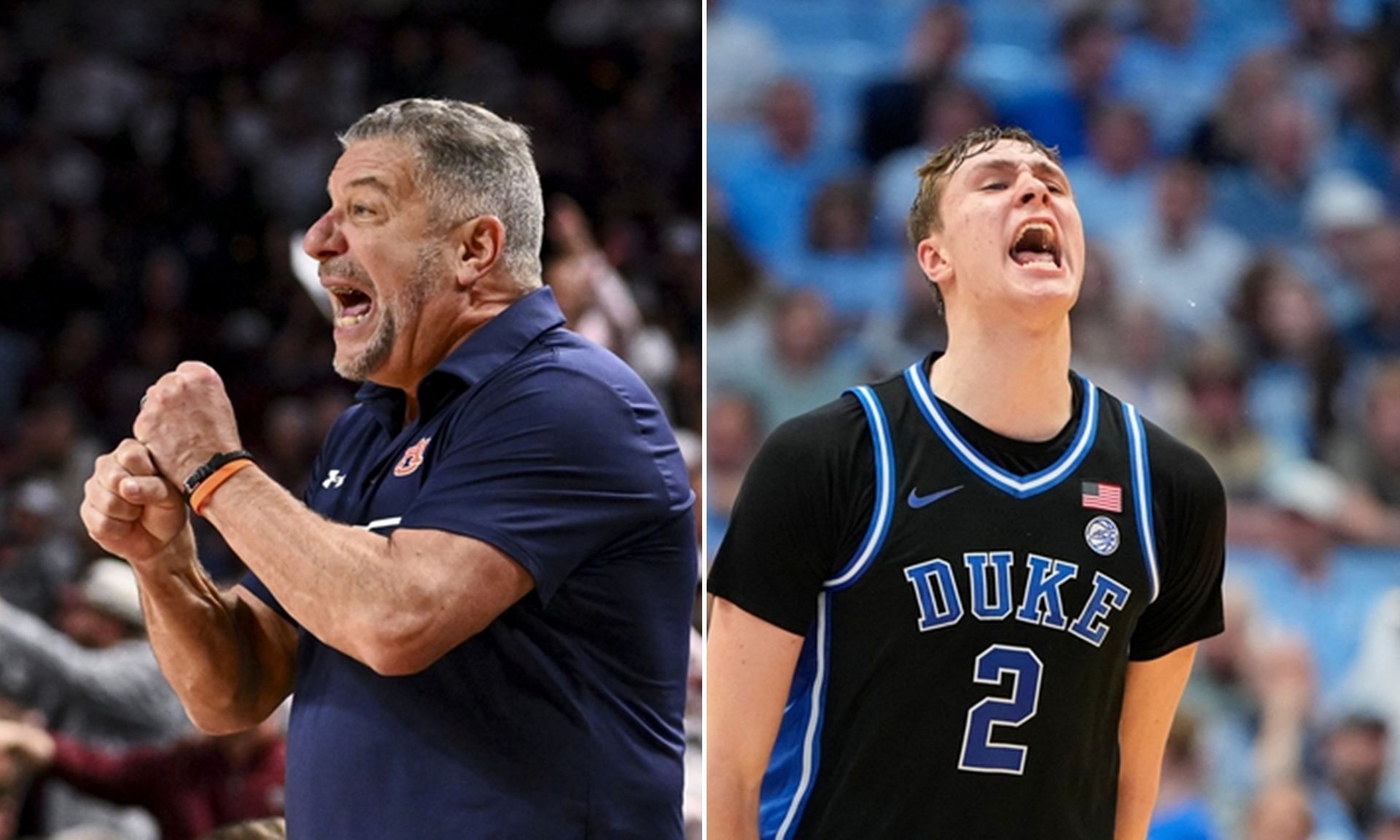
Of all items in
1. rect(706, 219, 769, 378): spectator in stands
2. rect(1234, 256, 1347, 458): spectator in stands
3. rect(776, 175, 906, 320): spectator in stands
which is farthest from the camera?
rect(1234, 256, 1347, 458): spectator in stands

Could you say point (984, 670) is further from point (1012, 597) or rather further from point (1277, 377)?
point (1277, 377)

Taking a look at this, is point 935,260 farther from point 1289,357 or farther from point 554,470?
point 1289,357

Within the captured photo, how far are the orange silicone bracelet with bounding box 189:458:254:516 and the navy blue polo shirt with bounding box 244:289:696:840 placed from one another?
0.59ft

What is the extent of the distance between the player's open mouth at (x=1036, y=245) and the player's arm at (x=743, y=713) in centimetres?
58

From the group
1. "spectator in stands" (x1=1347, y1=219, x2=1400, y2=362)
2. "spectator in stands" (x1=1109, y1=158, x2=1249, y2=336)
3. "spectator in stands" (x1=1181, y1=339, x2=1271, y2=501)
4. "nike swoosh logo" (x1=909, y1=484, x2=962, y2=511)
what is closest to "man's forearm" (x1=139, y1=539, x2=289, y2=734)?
"nike swoosh logo" (x1=909, y1=484, x2=962, y2=511)

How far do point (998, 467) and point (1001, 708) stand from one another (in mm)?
302

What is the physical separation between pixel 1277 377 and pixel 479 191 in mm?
3286

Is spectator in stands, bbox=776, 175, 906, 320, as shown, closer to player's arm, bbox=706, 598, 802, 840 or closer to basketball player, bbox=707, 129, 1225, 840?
basketball player, bbox=707, 129, 1225, 840

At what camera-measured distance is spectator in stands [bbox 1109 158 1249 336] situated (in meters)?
4.72

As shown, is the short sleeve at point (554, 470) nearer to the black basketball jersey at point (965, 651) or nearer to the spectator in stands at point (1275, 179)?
the black basketball jersey at point (965, 651)

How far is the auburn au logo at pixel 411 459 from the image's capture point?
7.26ft

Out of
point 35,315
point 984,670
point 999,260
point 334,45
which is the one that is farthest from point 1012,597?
point 334,45

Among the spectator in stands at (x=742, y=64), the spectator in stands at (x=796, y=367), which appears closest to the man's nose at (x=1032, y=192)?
the spectator in stands at (x=796, y=367)

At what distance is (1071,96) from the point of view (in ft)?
16.0
